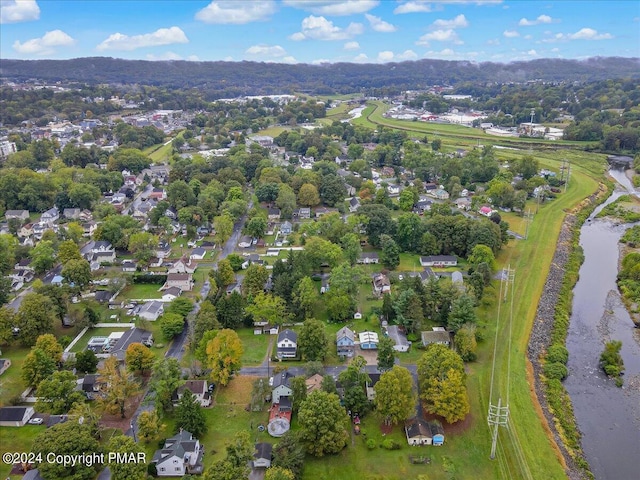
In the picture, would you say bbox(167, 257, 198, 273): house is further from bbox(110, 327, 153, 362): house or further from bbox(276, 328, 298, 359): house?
bbox(276, 328, 298, 359): house

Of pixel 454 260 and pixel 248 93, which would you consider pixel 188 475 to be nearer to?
pixel 454 260

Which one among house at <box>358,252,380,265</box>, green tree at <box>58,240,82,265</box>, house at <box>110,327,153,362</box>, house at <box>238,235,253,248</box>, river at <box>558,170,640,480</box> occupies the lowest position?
river at <box>558,170,640,480</box>

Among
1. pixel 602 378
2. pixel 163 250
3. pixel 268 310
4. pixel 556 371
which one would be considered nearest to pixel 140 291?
pixel 163 250

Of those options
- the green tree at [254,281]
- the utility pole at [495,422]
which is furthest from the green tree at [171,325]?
the utility pole at [495,422]

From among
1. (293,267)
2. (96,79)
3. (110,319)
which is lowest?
(110,319)

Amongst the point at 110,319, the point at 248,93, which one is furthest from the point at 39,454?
the point at 248,93

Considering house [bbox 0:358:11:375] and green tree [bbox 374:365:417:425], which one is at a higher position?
green tree [bbox 374:365:417:425]

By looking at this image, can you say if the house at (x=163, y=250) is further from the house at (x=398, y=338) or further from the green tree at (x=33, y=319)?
the house at (x=398, y=338)

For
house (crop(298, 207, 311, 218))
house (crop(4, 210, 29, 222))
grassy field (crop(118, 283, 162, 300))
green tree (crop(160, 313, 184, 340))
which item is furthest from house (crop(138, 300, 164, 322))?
house (crop(4, 210, 29, 222))
